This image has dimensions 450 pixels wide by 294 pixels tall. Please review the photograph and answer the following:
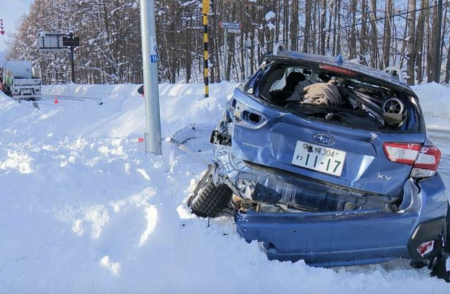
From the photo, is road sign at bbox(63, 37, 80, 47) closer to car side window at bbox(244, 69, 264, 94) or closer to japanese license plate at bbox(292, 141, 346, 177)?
car side window at bbox(244, 69, 264, 94)

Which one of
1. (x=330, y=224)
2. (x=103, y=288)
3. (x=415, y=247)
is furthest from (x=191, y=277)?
(x=415, y=247)

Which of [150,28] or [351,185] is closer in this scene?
[351,185]

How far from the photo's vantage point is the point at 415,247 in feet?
8.57

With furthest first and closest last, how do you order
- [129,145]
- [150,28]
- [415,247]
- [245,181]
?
[129,145] < [150,28] < [245,181] < [415,247]

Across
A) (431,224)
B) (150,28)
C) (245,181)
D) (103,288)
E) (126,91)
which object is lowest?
(126,91)

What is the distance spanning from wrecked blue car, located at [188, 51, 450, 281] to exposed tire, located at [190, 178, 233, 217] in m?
0.28

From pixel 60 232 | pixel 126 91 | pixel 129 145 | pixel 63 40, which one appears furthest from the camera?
pixel 63 40

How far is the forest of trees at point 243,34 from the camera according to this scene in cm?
2844

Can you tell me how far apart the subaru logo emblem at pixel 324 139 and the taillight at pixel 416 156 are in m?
0.35

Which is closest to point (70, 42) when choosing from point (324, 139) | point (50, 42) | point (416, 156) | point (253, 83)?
point (50, 42)

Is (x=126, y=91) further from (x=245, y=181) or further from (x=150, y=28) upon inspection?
(x=245, y=181)

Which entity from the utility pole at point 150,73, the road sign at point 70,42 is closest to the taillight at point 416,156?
the utility pole at point 150,73

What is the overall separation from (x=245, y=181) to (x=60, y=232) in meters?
1.49

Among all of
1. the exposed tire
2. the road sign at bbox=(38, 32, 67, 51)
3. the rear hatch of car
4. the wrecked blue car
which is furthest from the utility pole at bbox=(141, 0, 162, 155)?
the road sign at bbox=(38, 32, 67, 51)
